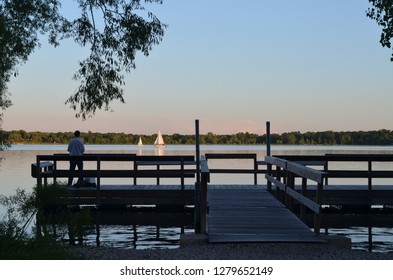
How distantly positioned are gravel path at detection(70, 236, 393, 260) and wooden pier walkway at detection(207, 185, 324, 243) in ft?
0.73

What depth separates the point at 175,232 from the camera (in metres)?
19.0

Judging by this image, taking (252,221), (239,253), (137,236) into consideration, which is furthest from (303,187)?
(137,236)

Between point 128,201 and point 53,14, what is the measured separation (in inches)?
251

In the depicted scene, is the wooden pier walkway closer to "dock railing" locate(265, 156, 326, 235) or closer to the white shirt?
"dock railing" locate(265, 156, 326, 235)

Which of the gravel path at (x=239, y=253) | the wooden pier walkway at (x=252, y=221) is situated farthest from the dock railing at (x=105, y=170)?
the gravel path at (x=239, y=253)

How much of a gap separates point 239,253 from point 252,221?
3.01 meters

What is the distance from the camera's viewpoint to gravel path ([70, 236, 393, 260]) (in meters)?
11.1

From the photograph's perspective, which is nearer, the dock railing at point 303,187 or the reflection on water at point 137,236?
the dock railing at point 303,187

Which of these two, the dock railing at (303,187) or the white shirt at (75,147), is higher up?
the white shirt at (75,147)

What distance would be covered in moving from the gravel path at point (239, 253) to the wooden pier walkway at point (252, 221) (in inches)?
8.8

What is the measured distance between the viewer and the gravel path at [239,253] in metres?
11.1

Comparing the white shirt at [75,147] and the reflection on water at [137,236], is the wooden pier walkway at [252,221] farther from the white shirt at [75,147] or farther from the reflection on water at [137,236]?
the white shirt at [75,147]

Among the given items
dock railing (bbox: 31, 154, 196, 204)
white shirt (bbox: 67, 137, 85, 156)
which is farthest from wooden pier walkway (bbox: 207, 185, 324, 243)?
white shirt (bbox: 67, 137, 85, 156)
